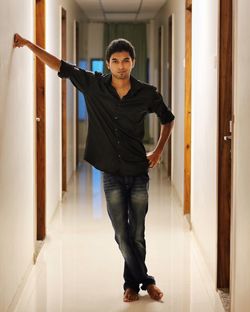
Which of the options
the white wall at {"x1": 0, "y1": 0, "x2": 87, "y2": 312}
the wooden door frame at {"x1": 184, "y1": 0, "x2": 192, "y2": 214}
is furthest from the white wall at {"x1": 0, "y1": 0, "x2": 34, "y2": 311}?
the wooden door frame at {"x1": 184, "y1": 0, "x2": 192, "y2": 214}

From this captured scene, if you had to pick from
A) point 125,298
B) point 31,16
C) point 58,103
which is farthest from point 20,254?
point 58,103

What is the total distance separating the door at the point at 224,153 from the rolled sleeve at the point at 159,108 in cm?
38

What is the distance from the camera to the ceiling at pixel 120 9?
410 inches

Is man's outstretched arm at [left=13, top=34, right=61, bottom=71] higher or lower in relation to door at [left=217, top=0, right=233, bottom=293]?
higher

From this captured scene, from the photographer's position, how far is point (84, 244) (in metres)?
4.87

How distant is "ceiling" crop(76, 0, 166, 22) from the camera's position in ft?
34.2

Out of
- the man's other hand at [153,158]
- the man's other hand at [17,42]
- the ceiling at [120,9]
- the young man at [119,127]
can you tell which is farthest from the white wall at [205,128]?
the ceiling at [120,9]

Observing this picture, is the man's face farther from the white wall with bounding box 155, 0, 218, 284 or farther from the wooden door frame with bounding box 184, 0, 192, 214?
the wooden door frame with bounding box 184, 0, 192, 214

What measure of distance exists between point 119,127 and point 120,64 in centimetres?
36

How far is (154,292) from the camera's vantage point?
3561 mm

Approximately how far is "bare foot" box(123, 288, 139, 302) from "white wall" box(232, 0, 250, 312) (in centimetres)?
78

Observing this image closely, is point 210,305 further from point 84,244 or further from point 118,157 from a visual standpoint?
point 84,244

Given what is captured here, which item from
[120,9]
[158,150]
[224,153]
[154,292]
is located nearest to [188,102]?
[224,153]

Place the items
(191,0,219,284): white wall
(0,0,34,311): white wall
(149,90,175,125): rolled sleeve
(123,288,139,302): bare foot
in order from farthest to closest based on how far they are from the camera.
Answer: (191,0,219,284): white wall < (123,288,139,302): bare foot < (149,90,175,125): rolled sleeve < (0,0,34,311): white wall
